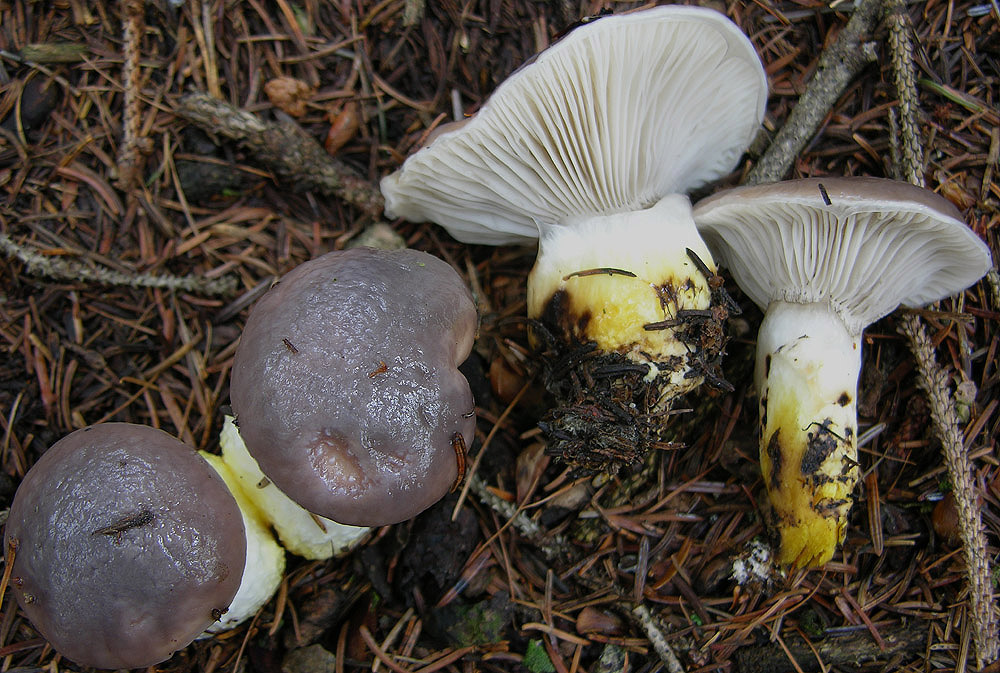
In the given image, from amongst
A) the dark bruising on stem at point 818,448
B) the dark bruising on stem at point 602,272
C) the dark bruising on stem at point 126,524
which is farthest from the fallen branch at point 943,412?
the dark bruising on stem at point 126,524

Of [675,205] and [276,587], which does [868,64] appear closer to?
[675,205]

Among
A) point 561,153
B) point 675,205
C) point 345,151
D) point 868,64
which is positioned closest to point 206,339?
point 345,151

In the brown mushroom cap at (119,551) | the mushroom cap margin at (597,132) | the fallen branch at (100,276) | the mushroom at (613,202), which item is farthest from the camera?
the fallen branch at (100,276)

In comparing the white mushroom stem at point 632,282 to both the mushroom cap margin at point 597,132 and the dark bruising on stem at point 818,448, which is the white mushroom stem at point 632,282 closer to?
the mushroom cap margin at point 597,132

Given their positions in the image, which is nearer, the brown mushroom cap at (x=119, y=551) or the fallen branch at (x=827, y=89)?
the brown mushroom cap at (x=119, y=551)

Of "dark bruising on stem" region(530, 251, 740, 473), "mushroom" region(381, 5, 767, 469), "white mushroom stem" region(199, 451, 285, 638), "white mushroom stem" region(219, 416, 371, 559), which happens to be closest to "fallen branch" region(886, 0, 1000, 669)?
"mushroom" region(381, 5, 767, 469)

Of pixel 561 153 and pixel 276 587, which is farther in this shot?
pixel 276 587

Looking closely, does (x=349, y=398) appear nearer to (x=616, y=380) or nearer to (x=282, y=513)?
(x=282, y=513)
